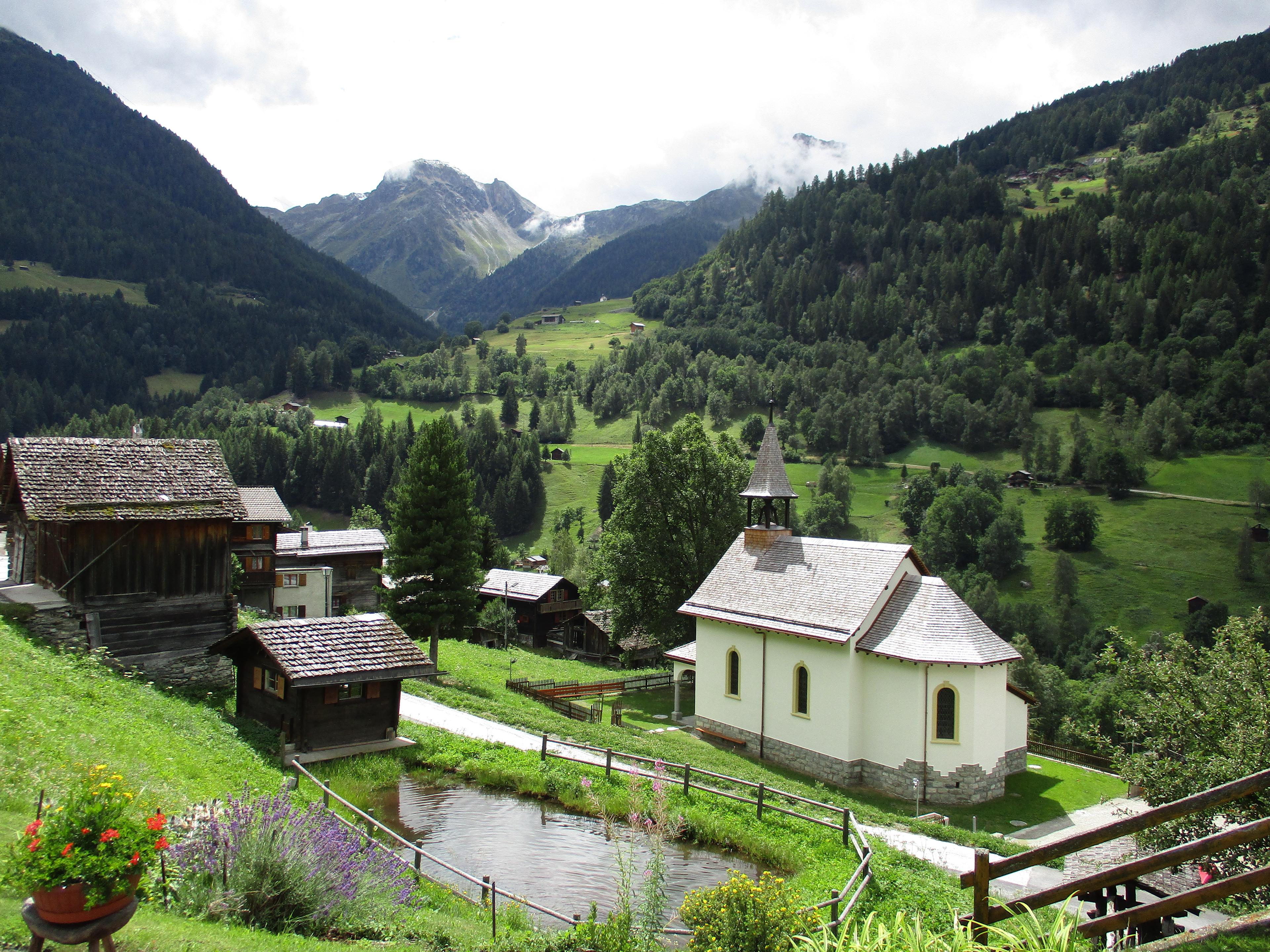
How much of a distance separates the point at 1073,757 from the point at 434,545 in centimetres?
2755

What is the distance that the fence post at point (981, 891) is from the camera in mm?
6656

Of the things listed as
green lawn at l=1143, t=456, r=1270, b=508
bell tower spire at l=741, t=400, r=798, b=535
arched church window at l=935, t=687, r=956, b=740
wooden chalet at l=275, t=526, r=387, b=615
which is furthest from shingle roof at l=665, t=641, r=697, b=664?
green lawn at l=1143, t=456, r=1270, b=508

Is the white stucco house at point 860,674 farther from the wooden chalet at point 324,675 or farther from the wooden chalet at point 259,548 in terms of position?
the wooden chalet at point 259,548

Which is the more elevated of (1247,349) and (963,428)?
(1247,349)

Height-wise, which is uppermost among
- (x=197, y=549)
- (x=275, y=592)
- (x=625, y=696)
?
(x=197, y=549)

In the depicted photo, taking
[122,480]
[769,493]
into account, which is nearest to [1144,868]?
[122,480]

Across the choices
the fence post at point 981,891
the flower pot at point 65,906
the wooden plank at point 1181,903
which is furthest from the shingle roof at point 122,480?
the wooden plank at point 1181,903

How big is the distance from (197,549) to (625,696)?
20.5 metres

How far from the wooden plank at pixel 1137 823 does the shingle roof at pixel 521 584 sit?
2318 inches

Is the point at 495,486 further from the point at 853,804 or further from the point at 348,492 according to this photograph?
the point at 853,804

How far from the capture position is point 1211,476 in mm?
106500

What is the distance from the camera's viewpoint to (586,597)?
166 ft

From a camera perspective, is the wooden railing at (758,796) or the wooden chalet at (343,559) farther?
the wooden chalet at (343,559)

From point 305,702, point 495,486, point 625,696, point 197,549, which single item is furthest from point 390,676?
point 495,486
